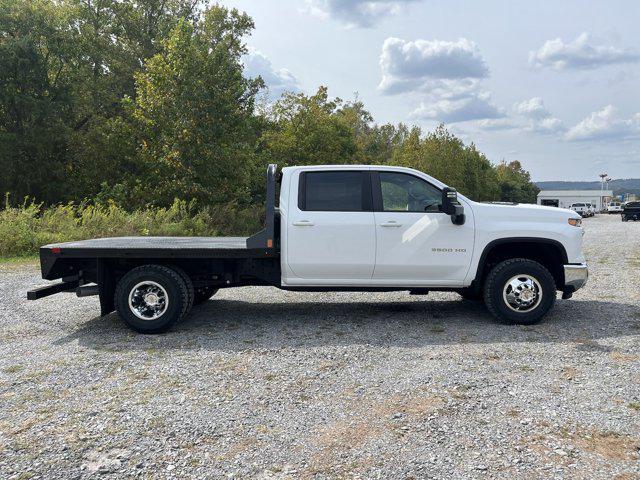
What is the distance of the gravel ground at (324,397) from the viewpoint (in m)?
3.25

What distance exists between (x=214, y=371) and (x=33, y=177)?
26.3m

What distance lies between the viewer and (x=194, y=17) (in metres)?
38.9

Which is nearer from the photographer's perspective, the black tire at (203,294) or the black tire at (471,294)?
the black tire at (471,294)

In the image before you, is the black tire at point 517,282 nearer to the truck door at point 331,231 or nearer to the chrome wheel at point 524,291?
the chrome wheel at point 524,291

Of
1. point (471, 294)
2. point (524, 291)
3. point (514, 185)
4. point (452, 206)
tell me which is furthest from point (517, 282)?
point (514, 185)

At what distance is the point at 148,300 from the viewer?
6.21m

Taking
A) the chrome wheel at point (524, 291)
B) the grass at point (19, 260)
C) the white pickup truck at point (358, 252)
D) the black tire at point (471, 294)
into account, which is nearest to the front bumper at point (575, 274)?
the white pickup truck at point (358, 252)

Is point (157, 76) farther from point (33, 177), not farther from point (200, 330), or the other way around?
point (200, 330)

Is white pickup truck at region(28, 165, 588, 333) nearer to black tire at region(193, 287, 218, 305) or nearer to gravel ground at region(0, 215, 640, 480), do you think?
gravel ground at region(0, 215, 640, 480)

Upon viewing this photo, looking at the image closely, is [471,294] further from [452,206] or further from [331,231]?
[331,231]

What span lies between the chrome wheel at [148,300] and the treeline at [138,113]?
1586cm

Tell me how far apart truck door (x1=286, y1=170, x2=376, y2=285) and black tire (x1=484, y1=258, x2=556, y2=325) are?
150 centimetres

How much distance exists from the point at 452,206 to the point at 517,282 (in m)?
1.23

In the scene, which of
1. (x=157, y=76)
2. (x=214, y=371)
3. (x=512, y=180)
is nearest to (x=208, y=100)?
(x=157, y=76)
